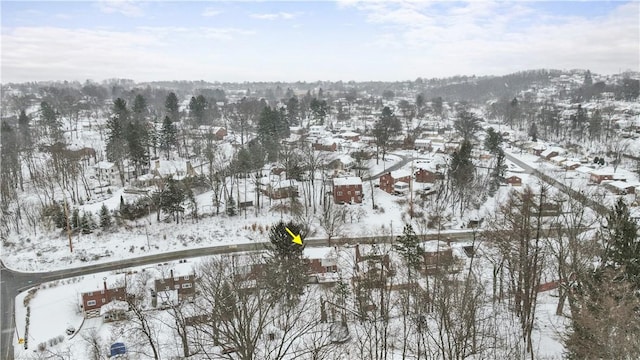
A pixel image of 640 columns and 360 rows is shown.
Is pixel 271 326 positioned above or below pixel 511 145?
below

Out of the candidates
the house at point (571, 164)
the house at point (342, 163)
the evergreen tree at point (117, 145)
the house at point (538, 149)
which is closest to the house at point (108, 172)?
the evergreen tree at point (117, 145)

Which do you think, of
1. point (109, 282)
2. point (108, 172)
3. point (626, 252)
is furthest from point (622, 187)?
point (108, 172)

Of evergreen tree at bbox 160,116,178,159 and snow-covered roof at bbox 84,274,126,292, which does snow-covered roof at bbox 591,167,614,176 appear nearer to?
snow-covered roof at bbox 84,274,126,292

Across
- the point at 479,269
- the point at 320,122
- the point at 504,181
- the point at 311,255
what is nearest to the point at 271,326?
the point at 311,255

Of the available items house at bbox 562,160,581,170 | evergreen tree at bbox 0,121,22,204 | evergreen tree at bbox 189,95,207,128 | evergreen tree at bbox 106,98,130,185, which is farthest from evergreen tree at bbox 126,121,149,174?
house at bbox 562,160,581,170

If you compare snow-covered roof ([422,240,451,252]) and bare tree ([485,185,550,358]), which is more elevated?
bare tree ([485,185,550,358])

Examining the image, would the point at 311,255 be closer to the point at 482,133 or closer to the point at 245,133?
the point at 245,133
